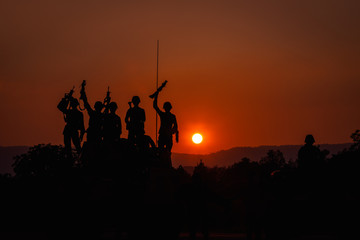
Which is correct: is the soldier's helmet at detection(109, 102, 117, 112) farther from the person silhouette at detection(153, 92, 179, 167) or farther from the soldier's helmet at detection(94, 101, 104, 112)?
the person silhouette at detection(153, 92, 179, 167)

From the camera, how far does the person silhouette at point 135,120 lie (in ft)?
80.1

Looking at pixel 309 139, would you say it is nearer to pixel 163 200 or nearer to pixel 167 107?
pixel 167 107

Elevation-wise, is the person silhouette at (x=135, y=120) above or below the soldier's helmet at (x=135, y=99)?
below

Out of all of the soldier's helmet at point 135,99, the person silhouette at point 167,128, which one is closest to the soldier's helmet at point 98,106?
the soldier's helmet at point 135,99

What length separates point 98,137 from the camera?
2442 cm

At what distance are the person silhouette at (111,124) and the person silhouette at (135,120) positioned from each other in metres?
0.36

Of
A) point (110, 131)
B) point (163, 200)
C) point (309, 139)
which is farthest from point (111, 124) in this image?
point (309, 139)

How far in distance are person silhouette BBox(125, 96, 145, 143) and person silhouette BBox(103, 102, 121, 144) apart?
0.36 meters

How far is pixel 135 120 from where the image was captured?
2453 cm

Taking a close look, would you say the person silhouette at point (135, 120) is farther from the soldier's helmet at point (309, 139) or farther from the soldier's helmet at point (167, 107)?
the soldier's helmet at point (309, 139)

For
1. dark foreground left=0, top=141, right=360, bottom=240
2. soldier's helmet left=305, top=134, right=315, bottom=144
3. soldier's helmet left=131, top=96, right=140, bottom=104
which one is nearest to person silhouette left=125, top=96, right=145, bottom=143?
soldier's helmet left=131, top=96, right=140, bottom=104

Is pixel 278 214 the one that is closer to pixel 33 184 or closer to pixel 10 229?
pixel 33 184

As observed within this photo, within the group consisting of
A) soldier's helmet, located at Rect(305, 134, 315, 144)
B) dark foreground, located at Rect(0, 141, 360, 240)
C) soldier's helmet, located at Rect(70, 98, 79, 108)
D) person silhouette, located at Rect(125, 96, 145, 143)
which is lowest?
dark foreground, located at Rect(0, 141, 360, 240)

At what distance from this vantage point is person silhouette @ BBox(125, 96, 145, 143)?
24.4m
